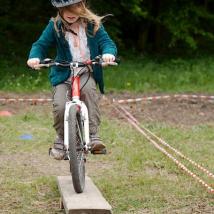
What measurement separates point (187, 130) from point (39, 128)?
2.02 m

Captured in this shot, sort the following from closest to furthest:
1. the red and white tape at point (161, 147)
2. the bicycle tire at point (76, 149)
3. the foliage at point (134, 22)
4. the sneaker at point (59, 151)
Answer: the bicycle tire at point (76, 149) → the sneaker at point (59, 151) → the red and white tape at point (161, 147) → the foliage at point (134, 22)

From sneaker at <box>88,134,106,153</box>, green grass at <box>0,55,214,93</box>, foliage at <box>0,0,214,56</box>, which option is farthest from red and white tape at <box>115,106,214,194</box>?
foliage at <box>0,0,214,56</box>

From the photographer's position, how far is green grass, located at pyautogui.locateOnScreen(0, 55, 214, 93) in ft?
46.0

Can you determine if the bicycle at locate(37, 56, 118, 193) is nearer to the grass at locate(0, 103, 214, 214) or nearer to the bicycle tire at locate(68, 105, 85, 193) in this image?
the bicycle tire at locate(68, 105, 85, 193)

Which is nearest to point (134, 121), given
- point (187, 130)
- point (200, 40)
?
point (187, 130)

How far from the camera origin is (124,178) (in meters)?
6.89

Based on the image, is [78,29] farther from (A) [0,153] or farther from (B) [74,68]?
(A) [0,153]

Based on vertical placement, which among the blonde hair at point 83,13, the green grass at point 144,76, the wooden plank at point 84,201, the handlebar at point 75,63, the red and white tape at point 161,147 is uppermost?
the blonde hair at point 83,13

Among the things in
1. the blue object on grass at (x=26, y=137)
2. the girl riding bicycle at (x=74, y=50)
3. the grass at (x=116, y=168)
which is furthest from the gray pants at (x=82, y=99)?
the blue object on grass at (x=26, y=137)

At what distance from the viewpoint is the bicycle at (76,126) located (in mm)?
5492

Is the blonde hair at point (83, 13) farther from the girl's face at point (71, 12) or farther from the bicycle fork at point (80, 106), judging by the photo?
the bicycle fork at point (80, 106)

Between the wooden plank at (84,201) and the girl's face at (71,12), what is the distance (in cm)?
137

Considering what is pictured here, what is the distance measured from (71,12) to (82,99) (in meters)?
0.72

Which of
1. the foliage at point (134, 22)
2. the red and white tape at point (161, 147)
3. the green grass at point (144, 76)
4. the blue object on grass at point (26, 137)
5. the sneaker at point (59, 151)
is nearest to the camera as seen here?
the sneaker at point (59, 151)
